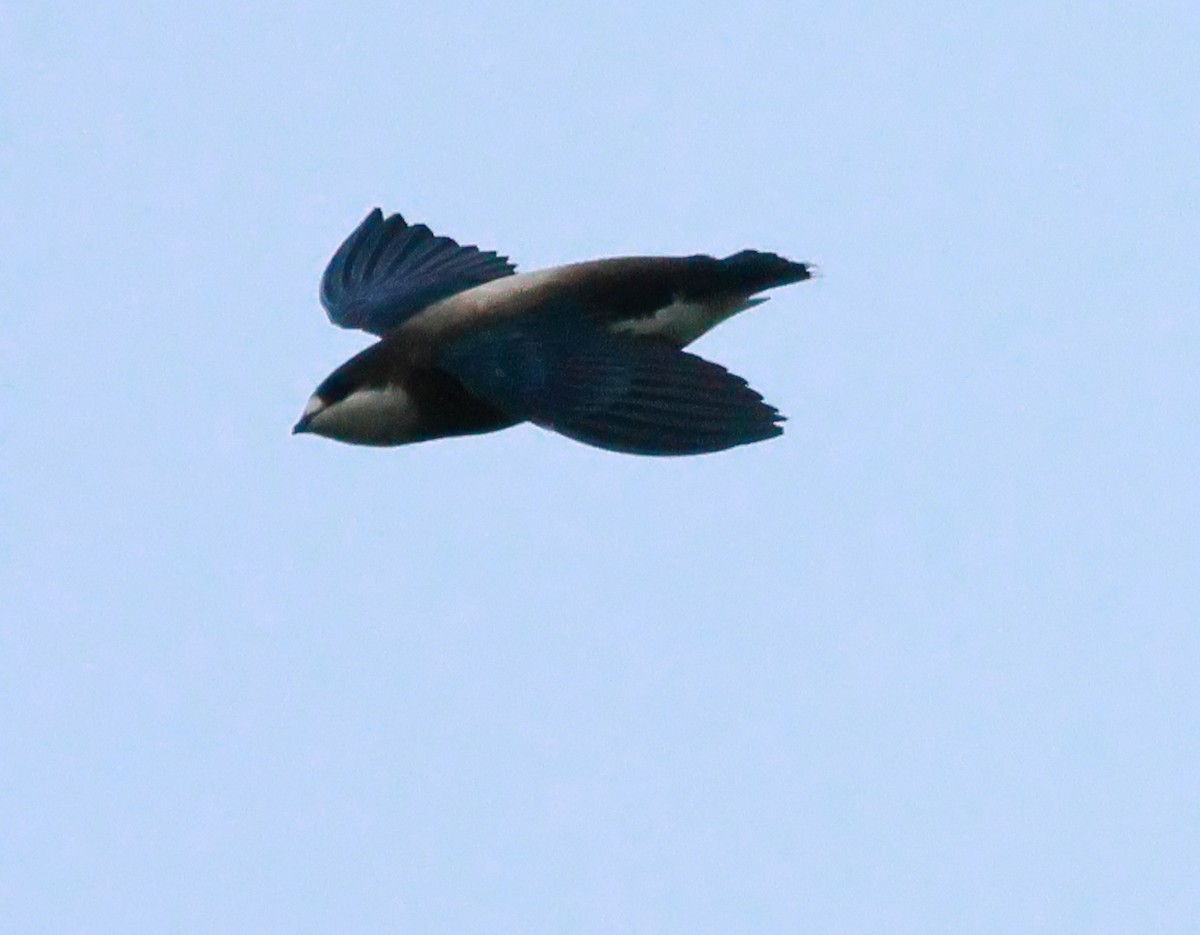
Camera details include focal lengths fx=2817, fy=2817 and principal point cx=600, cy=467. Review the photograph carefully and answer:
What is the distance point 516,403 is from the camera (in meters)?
11.9

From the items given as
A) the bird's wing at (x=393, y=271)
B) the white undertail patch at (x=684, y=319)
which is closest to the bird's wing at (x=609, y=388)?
the white undertail patch at (x=684, y=319)

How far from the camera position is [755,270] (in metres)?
13.2

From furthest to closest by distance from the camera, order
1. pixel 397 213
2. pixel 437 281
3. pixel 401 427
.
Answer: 1. pixel 397 213
2. pixel 437 281
3. pixel 401 427

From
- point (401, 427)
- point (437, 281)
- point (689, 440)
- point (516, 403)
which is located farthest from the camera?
point (437, 281)

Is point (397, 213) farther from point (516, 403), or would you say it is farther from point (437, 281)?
point (516, 403)

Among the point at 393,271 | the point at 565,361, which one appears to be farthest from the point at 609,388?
the point at 393,271

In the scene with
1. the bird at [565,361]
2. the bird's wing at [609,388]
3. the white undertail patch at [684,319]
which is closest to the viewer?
the bird's wing at [609,388]

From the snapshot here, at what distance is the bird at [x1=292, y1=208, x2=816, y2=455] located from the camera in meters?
11.2

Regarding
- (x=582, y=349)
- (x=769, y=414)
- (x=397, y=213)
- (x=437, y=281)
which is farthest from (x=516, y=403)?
(x=397, y=213)

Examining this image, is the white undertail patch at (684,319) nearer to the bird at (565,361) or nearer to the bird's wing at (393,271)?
the bird at (565,361)

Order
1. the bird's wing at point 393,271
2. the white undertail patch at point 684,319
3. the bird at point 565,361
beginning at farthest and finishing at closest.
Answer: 1. the bird's wing at point 393,271
2. the white undertail patch at point 684,319
3. the bird at point 565,361

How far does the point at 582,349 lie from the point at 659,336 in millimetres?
918

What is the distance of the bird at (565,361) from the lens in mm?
11242

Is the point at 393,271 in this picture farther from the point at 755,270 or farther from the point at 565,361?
the point at 565,361
